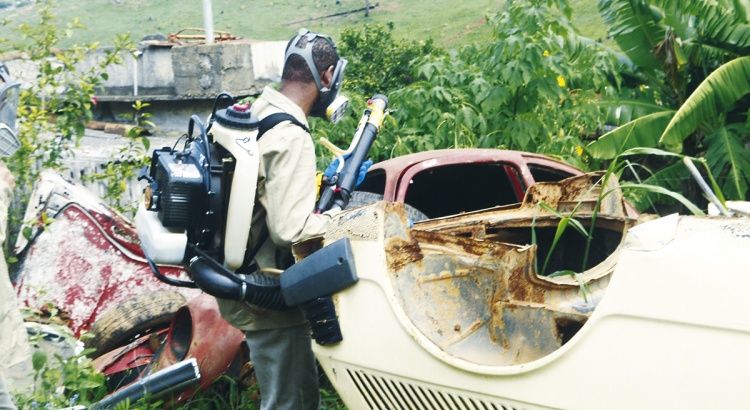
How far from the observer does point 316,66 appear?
3512mm

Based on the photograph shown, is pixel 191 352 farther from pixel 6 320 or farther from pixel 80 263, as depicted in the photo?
pixel 80 263

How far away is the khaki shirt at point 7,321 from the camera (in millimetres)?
2953

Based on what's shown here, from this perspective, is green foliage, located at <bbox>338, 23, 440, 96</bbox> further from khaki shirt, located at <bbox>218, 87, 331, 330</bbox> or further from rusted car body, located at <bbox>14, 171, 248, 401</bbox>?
khaki shirt, located at <bbox>218, 87, 331, 330</bbox>

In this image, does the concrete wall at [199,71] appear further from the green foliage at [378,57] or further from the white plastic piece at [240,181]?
the white plastic piece at [240,181]

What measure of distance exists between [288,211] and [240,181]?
0.21 m

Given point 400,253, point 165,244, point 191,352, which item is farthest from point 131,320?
point 400,253

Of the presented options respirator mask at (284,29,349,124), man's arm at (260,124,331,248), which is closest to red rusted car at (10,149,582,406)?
respirator mask at (284,29,349,124)

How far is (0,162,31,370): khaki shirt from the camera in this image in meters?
2.95

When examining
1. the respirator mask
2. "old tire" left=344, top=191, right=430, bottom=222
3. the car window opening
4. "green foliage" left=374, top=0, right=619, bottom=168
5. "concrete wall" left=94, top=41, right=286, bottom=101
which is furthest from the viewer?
"concrete wall" left=94, top=41, right=286, bottom=101

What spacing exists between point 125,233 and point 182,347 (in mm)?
Answer: 1549

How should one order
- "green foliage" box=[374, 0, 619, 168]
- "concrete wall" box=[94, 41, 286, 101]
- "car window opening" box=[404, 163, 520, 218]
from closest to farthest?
1. "car window opening" box=[404, 163, 520, 218]
2. "green foliage" box=[374, 0, 619, 168]
3. "concrete wall" box=[94, 41, 286, 101]

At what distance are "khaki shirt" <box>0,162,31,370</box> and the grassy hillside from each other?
505 inches

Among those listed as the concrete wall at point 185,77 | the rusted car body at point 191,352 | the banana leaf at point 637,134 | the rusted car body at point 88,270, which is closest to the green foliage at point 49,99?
the rusted car body at point 88,270

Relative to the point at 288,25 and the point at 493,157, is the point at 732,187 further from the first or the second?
the point at 288,25
